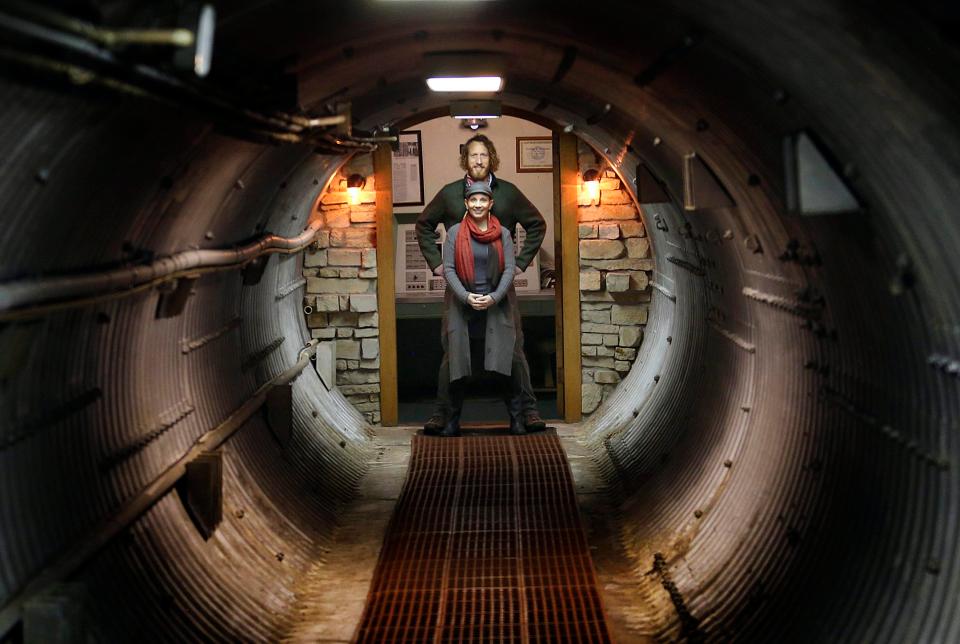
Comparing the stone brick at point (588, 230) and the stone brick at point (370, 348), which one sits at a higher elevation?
the stone brick at point (588, 230)

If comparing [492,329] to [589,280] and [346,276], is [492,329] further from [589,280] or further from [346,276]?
[346,276]

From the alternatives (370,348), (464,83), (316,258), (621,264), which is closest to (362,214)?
(316,258)

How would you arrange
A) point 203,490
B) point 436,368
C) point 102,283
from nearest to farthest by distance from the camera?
point 102,283 → point 203,490 → point 436,368

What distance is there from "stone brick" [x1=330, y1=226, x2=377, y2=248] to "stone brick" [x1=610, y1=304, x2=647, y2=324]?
8.16 ft

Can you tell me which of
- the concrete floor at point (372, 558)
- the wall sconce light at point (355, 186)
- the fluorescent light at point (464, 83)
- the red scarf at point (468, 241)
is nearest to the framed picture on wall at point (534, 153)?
the wall sconce light at point (355, 186)

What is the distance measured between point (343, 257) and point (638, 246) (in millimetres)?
2908

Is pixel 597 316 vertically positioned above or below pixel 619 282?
below

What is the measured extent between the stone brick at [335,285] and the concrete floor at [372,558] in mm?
1780

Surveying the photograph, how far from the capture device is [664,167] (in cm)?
786

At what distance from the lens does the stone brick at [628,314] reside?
38.7ft

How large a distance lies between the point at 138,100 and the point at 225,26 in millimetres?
442

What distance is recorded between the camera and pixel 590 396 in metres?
12.0

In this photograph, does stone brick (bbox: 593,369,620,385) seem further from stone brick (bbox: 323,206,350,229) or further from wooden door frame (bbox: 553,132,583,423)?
stone brick (bbox: 323,206,350,229)

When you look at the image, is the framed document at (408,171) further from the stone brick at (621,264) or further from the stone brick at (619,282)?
the stone brick at (619,282)
